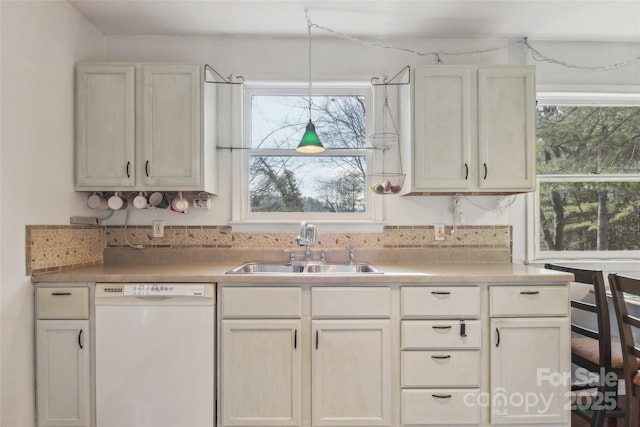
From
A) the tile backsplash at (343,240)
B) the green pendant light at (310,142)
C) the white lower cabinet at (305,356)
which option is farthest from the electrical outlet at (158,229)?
the green pendant light at (310,142)

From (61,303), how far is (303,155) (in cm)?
167

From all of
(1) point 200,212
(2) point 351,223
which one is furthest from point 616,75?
(1) point 200,212

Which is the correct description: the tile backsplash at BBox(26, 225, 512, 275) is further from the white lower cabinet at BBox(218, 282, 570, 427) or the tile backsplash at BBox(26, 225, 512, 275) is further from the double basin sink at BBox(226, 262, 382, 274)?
the white lower cabinet at BBox(218, 282, 570, 427)

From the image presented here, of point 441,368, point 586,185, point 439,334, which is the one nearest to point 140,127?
point 439,334

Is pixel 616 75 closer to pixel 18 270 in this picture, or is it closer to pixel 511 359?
pixel 511 359

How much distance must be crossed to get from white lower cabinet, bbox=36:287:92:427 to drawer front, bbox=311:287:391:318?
1.20 metres

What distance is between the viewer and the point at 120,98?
2156 millimetres

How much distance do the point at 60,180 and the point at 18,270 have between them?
1.81 feet

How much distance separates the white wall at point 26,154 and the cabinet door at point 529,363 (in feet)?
7.88

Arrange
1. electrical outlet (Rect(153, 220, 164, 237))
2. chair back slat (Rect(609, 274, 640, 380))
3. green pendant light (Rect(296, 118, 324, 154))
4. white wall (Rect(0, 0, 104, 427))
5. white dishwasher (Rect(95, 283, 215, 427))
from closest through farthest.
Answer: chair back slat (Rect(609, 274, 640, 380)) → white wall (Rect(0, 0, 104, 427)) → white dishwasher (Rect(95, 283, 215, 427)) → green pendant light (Rect(296, 118, 324, 154)) → electrical outlet (Rect(153, 220, 164, 237))

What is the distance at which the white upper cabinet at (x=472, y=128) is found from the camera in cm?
219

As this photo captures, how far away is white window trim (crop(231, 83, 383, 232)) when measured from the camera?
2480mm

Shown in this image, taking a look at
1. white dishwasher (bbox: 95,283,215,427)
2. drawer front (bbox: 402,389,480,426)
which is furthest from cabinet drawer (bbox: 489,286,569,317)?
white dishwasher (bbox: 95,283,215,427)

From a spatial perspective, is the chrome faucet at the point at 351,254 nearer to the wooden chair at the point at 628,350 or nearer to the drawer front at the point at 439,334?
the drawer front at the point at 439,334
